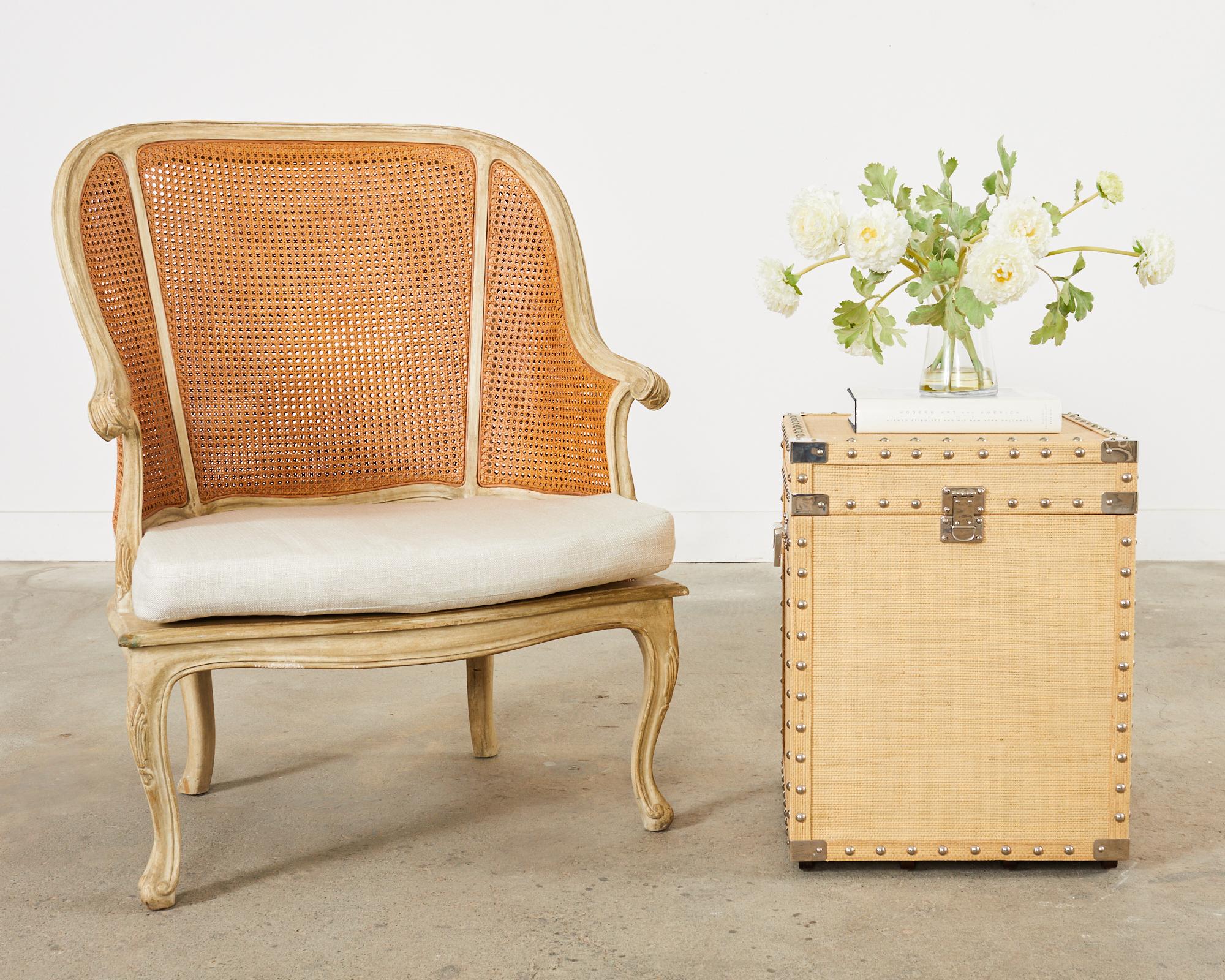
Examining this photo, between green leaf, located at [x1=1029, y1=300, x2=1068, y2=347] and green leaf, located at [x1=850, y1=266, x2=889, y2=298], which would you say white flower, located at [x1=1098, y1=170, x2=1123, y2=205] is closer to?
green leaf, located at [x1=1029, y1=300, x2=1068, y2=347]

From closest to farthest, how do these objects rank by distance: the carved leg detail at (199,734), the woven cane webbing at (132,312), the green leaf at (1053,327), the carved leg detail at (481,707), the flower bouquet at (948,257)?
the flower bouquet at (948,257)
the green leaf at (1053,327)
the woven cane webbing at (132,312)
the carved leg detail at (199,734)
the carved leg detail at (481,707)

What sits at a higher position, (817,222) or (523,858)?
(817,222)

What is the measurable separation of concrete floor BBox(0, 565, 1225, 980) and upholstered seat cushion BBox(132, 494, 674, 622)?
0.39m

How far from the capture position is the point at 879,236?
63.0 inches

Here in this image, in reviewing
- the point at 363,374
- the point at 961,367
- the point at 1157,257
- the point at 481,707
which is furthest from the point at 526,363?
the point at 1157,257

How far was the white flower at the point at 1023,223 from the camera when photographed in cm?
155

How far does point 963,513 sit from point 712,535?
2.21 metres

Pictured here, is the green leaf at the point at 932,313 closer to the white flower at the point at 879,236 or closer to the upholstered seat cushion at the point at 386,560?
the white flower at the point at 879,236

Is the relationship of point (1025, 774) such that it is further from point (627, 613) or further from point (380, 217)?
point (380, 217)

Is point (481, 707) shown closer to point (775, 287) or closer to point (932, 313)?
point (775, 287)

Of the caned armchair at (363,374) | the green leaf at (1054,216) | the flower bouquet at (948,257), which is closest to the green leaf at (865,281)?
the flower bouquet at (948,257)

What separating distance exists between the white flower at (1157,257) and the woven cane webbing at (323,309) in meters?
1.02

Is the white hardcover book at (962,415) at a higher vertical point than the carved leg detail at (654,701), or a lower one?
higher

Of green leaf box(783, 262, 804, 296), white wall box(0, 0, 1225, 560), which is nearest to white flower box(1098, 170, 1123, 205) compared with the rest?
green leaf box(783, 262, 804, 296)
